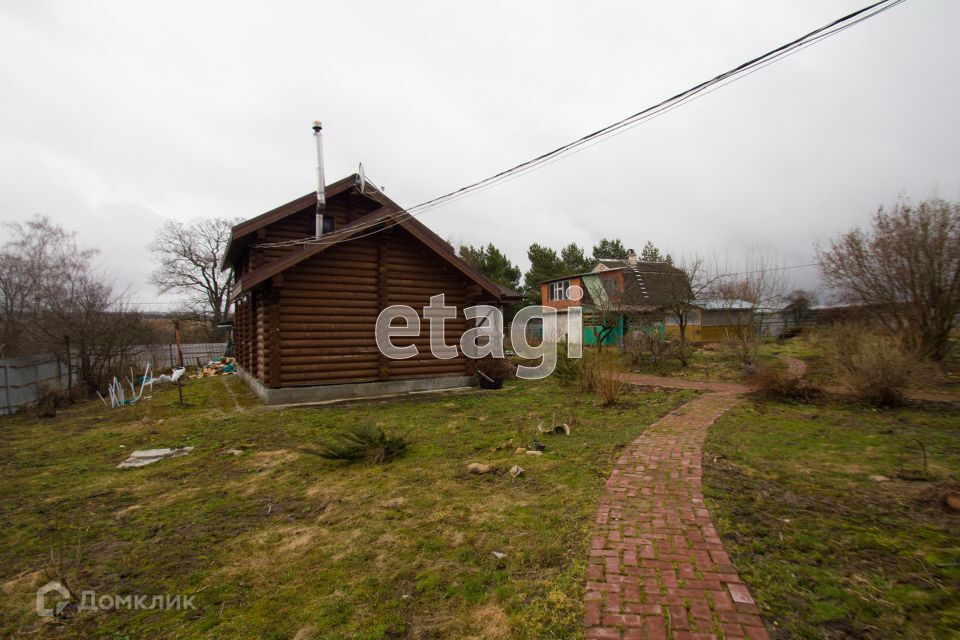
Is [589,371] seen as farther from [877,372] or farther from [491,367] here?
[877,372]

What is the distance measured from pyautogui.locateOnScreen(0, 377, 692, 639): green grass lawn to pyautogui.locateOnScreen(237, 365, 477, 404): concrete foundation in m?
2.57

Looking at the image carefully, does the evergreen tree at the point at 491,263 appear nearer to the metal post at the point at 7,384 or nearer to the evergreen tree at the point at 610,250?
the evergreen tree at the point at 610,250

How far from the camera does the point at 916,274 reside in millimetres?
11281

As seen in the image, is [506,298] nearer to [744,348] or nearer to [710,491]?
[744,348]

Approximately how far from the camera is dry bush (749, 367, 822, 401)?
30.0ft

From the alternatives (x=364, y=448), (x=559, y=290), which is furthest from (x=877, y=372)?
(x=559, y=290)

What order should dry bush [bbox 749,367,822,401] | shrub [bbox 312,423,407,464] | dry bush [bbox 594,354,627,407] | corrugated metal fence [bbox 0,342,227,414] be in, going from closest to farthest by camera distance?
shrub [bbox 312,423,407,464], dry bush [bbox 749,367,822,401], dry bush [bbox 594,354,627,407], corrugated metal fence [bbox 0,342,227,414]

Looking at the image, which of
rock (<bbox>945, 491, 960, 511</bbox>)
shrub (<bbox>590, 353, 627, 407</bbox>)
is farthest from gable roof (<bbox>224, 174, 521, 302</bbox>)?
rock (<bbox>945, 491, 960, 511</bbox>)

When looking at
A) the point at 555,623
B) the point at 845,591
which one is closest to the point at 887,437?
the point at 845,591

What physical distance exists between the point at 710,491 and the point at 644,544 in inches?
58.0

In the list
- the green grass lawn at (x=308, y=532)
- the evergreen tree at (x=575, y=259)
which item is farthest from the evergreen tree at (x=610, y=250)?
the green grass lawn at (x=308, y=532)

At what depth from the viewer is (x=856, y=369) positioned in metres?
8.45

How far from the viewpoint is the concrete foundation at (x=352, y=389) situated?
10617mm

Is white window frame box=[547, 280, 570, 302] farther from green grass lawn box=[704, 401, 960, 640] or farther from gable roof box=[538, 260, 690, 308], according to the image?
green grass lawn box=[704, 401, 960, 640]
